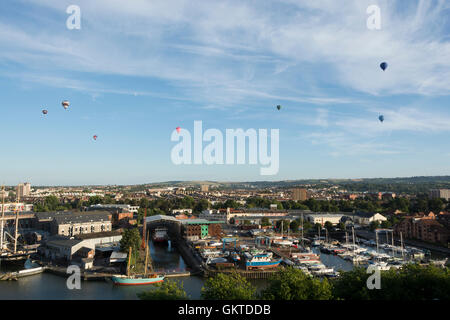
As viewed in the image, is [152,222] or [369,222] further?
[369,222]

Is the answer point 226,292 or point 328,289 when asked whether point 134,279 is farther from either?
point 328,289

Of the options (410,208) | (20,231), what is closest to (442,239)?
(410,208)

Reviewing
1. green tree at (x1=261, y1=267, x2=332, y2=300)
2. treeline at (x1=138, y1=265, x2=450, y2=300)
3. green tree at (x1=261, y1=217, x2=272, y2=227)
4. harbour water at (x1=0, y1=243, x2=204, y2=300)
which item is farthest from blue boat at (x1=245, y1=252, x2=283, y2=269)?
green tree at (x1=261, y1=217, x2=272, y2=227)

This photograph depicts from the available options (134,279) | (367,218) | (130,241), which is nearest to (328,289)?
(134,279)

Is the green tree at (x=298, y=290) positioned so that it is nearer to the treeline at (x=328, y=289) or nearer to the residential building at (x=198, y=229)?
the treeline at (x=328, y=289)

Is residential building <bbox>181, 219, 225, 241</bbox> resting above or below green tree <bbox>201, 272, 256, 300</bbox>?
below

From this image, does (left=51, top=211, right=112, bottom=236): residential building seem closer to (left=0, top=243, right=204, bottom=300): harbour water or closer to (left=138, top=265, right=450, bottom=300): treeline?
(left=0, top=243, right=204, bottom=300): harbour water

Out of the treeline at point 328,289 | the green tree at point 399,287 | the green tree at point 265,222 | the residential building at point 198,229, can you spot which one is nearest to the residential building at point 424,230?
the green tree at point 265,222
